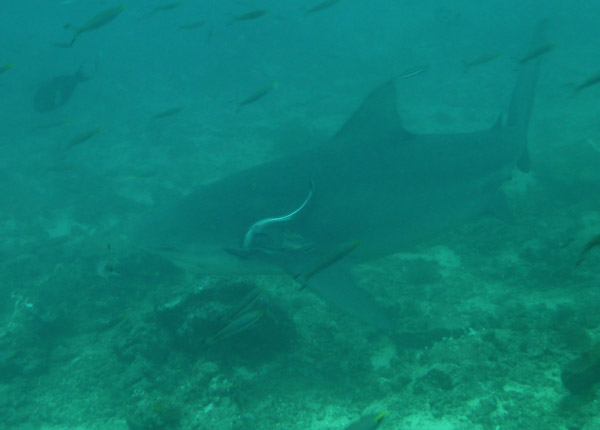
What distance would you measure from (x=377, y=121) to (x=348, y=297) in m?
2.33

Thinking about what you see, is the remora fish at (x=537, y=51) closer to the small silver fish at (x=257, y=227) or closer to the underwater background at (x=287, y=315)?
the underwater background at (x=287, y=315)

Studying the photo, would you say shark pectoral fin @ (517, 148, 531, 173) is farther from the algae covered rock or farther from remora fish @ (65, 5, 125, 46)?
remora fish @ (65, 5, 125, 46)

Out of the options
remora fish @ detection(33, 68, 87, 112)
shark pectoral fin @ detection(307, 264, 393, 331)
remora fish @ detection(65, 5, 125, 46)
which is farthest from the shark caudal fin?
remora fish @ detection(33, 68, 87, 112)

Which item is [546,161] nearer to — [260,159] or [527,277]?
[527,277]

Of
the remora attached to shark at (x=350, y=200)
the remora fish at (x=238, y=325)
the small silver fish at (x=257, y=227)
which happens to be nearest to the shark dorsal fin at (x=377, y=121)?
the remora attached to shark at (x=350, y=200)

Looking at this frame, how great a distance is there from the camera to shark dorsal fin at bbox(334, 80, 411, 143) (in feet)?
16.3

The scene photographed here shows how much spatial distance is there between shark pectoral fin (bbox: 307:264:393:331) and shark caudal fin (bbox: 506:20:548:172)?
3.62 metres

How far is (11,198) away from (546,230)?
15.4m

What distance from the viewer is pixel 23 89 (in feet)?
102

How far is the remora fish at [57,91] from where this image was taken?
11802 mm

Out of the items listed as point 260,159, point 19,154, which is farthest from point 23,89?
point 260,159

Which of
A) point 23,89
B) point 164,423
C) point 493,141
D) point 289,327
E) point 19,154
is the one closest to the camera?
point 164,423

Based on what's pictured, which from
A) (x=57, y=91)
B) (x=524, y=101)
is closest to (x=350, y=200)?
(x=524, y=101)

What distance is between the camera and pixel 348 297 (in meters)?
4.03
